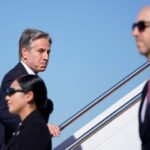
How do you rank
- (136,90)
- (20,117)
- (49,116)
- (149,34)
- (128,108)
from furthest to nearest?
1. (136,90)
2. (128,108)
3. (49,116)
4. (20,117)
5. (149,34)

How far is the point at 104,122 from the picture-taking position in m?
3.32

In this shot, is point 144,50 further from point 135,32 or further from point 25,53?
point 25,53

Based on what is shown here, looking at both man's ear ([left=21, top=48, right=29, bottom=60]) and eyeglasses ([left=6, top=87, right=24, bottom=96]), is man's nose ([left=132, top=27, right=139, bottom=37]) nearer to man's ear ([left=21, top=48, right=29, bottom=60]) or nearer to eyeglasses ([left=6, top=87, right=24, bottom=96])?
eyeglasses ([left=6, top=87, right=24, bottom=96])

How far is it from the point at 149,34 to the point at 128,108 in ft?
4.40

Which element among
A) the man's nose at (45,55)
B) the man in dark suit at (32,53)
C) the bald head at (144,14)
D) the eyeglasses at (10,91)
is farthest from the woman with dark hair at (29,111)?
the bald head at (144,14)

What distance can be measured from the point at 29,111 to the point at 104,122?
0.63 metres

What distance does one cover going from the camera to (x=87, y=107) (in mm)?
3613

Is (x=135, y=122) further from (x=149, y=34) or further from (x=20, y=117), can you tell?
(x=149, y=34)

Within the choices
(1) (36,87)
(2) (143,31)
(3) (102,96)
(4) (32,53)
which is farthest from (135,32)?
(3) (102,96)

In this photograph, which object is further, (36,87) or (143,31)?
(36,87)

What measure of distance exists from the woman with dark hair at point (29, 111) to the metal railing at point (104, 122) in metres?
0.28

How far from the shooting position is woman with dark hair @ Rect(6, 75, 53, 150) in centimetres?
274

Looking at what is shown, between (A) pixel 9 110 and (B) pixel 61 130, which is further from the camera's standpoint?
(B) pixel 61 130

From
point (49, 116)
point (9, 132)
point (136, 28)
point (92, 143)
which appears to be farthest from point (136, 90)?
point (136, 28)
